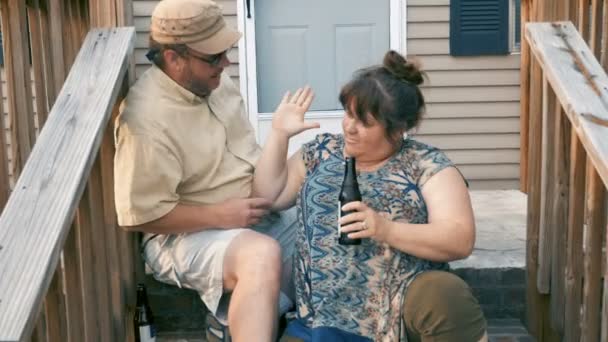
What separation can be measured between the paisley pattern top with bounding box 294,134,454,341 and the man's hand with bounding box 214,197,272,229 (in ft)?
0.66

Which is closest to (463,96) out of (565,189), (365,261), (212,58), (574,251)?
(565,189)

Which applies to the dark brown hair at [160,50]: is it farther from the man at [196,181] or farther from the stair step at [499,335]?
the stair step at [499,335]

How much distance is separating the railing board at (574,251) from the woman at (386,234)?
53 cm

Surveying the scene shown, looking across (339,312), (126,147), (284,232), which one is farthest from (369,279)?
(126,147)

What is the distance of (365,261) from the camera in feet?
7.69

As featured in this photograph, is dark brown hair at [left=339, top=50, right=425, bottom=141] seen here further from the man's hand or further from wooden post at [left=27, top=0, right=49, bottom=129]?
wooden post at [left=27, top=0, right=49, bottom=129]

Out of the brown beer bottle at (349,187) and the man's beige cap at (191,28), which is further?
the man's beige cap at (191,28)

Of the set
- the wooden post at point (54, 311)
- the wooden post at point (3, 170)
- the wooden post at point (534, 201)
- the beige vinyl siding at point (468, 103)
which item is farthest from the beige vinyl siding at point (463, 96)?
the wooden post at point (54, 311)

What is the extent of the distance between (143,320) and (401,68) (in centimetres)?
127

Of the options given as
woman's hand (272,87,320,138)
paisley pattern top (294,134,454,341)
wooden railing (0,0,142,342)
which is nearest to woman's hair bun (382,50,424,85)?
paisley pattern top (294,134,454,341)

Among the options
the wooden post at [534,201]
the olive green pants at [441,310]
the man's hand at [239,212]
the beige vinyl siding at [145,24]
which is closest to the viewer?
the olive green pants at [441,310]

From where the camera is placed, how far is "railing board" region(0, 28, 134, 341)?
1.77 meters

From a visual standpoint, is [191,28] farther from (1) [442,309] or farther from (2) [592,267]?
(2) [592,267]

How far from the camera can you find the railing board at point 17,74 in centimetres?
248
